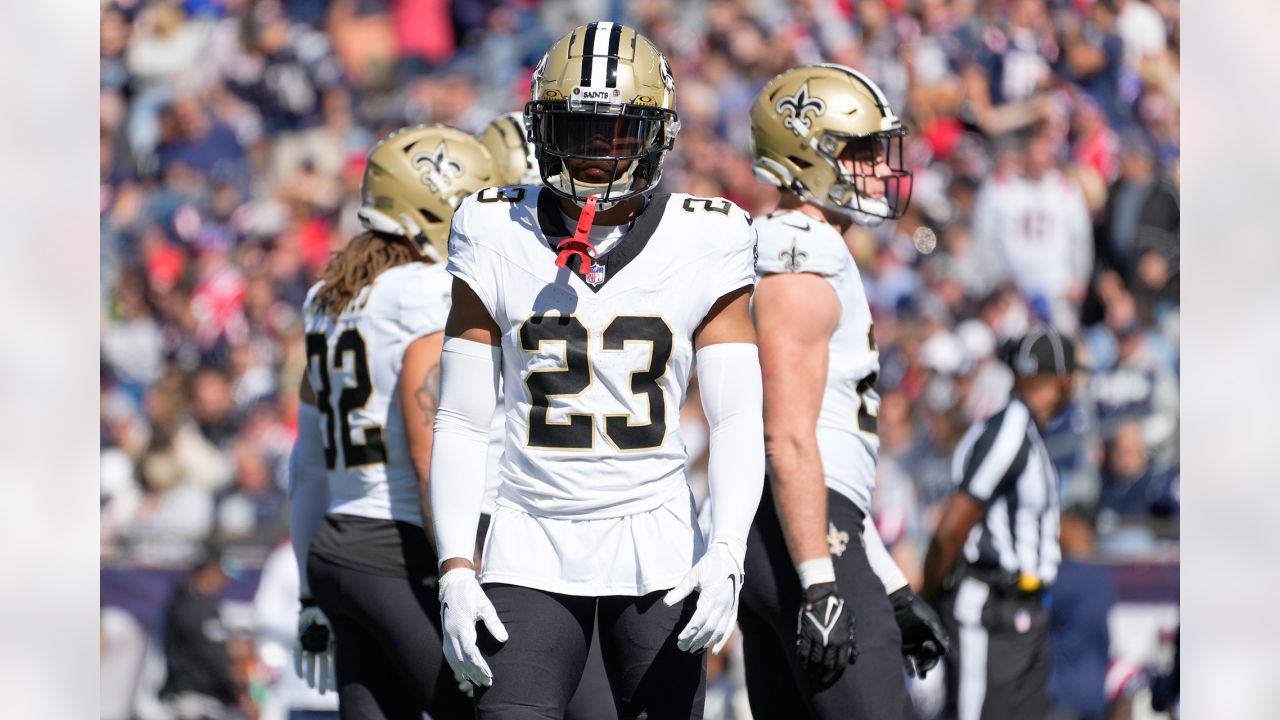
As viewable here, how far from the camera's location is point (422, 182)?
447 cm

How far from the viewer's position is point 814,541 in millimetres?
3674

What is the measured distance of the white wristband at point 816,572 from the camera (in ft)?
12.0

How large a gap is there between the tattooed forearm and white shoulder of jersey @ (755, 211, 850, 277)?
2.82ft

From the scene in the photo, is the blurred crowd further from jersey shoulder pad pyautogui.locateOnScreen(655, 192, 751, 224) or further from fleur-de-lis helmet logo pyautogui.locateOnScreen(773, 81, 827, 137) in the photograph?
jersey shoulder pad pyautogui.locateOnScreen(655, 192, 751, 224)

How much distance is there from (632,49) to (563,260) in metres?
0.46

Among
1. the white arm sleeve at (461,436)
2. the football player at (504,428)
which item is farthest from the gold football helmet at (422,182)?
the white arm sleeve at (461,436)

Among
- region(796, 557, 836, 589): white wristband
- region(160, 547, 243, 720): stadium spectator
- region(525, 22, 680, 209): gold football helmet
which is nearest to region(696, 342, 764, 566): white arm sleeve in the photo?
region(525, 22, 680, 209): gold football helmet

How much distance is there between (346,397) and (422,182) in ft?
2.27

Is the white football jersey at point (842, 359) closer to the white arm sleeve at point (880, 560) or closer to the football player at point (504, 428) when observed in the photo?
the white arm sleeve at point (880, 560)

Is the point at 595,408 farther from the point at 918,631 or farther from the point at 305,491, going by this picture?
the point at 305,491

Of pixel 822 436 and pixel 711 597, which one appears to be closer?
pixel 711 597

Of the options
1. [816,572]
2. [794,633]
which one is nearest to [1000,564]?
[794,633]

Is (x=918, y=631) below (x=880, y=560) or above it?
below

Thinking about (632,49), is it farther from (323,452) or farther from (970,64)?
(970,64)
